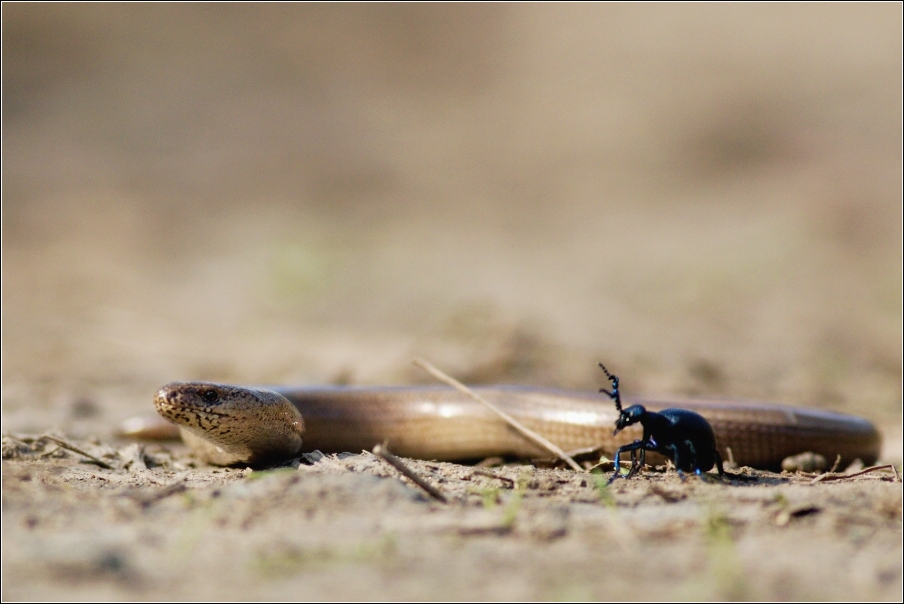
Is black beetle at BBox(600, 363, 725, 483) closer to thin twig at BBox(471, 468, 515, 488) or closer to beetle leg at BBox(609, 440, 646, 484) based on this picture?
beetle leg at BBox(609, 440, 646, 484)

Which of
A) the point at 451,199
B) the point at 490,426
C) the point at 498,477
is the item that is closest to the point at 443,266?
the point at 451,199

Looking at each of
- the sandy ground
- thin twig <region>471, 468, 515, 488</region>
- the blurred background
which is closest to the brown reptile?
the sandy ground

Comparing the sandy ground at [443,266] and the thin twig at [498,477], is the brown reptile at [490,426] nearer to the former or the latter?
the sandy ground at [443,266]

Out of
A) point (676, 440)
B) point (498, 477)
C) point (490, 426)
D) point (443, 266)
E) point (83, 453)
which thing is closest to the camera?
point (498, 477)

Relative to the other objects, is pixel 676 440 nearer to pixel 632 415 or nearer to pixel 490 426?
pixel 632 415

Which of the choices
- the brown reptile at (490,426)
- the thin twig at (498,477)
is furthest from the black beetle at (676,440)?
the brown reptile at (490,426)

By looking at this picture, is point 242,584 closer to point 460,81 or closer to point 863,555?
point 863,555

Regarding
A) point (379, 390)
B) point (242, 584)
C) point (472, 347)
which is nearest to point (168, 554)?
point (242, 584)
